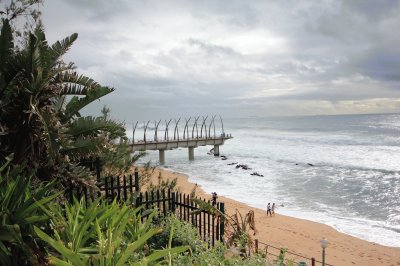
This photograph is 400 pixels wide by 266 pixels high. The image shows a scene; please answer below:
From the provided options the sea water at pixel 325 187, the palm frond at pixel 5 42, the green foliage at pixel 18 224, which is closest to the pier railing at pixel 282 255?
the green foliage at pixel 18 224

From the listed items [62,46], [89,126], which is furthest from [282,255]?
[62,46]

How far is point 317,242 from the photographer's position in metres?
16.0

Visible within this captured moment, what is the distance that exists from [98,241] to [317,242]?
15333 mm

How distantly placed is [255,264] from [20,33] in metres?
10.3

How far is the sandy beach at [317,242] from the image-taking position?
14164mm

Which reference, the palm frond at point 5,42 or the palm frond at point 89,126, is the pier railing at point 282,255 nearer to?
the palm frond at point 89,126

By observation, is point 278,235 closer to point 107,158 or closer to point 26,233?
point 107,158

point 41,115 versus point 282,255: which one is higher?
point 41,115

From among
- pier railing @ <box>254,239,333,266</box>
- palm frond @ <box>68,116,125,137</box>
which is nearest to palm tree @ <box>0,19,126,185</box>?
palm frond @ <box>68,116,125,137</box>

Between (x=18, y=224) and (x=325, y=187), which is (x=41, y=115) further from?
(x=325, y=187)

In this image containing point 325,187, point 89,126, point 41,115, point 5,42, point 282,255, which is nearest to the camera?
point 282,255

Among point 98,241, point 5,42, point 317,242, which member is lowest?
point 317,242

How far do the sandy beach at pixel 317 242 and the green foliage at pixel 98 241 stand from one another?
11.5 meters

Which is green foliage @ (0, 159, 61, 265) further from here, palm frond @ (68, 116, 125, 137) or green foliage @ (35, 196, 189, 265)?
palm frond @ (68, 116, 125, 137)
